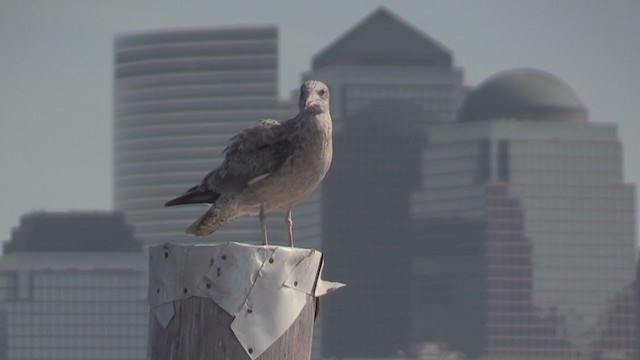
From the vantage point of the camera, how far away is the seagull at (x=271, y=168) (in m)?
13.6

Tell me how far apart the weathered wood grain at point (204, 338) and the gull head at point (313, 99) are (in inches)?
73.5

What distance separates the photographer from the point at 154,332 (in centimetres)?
1187

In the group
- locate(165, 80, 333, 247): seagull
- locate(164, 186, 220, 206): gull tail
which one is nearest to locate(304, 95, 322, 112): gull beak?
locate(165, 80, 333, 247): seagull

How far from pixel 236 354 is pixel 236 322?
0.16 metres

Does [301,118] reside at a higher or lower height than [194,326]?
higher

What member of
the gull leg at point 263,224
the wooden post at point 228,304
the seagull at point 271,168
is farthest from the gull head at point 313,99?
the wooden post at point 228,304

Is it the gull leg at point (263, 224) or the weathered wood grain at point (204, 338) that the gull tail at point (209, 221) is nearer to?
the gull leg at point (263, 224)

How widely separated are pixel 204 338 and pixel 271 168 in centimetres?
234

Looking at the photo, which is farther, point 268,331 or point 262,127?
point 262,127

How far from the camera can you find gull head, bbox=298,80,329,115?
13.5 metres

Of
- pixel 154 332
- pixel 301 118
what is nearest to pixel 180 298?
pixel 154 332

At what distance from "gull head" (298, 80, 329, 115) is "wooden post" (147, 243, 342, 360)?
1587 millimetres

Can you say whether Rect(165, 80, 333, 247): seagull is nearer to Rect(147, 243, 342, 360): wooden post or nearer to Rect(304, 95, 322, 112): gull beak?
Rect(304, 95, 322, 112): gull beak

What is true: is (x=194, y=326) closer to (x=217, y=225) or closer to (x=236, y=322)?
(x=236, y=322)
